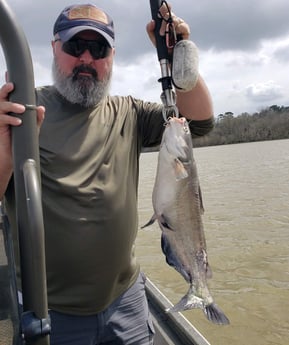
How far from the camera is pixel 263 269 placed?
7.91 m

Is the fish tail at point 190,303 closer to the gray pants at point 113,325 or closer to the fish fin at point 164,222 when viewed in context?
the fish fin at point 164,222

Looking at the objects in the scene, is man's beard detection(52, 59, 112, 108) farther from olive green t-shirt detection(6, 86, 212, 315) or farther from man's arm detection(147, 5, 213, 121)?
man's arm detection(147, 5, 213, 121)

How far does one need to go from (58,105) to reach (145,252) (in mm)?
7587

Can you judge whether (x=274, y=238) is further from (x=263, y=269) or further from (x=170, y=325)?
(x=170, y=325)

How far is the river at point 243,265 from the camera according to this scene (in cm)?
567

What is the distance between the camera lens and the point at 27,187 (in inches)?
43.6

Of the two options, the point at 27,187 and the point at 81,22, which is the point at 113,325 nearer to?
the point at 27,187

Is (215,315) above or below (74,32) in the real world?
below

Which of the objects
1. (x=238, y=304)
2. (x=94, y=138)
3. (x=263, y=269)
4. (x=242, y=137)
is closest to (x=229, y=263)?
(x=263, y=269)

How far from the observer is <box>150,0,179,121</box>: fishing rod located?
1.86 m

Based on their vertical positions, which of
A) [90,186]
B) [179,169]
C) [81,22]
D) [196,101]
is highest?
[81,22]

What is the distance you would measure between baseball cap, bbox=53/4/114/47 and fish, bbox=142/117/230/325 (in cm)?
76

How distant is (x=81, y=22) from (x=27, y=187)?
4.53ft

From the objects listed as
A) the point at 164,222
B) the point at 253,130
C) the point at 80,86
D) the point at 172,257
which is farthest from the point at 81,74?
the point at 253,130
